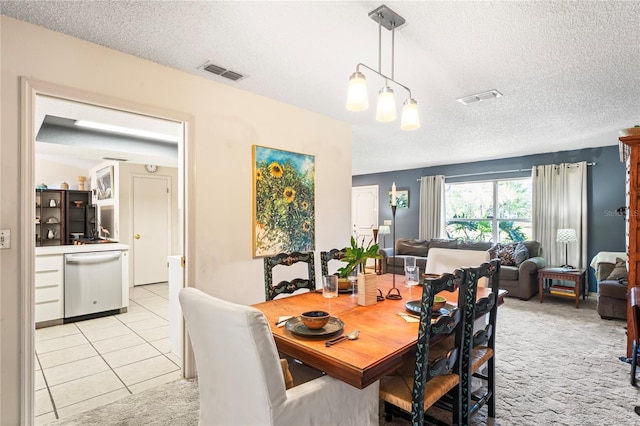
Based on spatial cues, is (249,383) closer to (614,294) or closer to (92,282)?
(92,282)

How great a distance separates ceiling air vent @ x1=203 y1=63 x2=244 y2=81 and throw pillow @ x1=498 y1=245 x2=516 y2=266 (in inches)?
198

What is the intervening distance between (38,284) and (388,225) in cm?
659

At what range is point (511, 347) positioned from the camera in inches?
Answer: 129

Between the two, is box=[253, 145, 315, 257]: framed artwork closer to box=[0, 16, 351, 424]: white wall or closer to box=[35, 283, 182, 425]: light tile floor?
box=[0, 16, 351, 424]: white wall

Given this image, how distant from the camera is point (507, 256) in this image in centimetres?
552

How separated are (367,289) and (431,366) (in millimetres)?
617

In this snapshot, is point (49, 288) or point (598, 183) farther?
point (598, 183)

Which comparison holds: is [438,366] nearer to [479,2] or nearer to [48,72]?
[479,2]

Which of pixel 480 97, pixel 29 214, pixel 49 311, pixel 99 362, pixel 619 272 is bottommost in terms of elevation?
pixel 99 362

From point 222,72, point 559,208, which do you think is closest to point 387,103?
point 222,72

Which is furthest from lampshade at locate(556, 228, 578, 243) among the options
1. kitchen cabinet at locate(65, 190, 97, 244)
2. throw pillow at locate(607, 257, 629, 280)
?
kitchen cabinet at locate(65, 190, 97, 244)

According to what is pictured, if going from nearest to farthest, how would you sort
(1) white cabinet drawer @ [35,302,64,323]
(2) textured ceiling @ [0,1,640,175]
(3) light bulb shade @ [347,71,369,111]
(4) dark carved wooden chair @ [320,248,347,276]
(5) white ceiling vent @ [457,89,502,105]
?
(3) light bulb shade @ [347,71,369,111] → (2) textured ceiling @ [0,1,640,175] → (4) dark carved wooden chair @ [320,248,347,276] → (5) white ceiling vent @ [457,89,502,105] → (1) white cabinet drawer @ [35,302,64,323]

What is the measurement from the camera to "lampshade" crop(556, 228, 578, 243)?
16.6 feet

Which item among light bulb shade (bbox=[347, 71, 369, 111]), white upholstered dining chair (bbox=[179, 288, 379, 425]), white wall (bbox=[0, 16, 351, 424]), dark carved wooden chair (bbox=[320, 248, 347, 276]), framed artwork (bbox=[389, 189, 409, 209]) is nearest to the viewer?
white upholstered dining chair (bbox=[179, 288, 379, 425])
